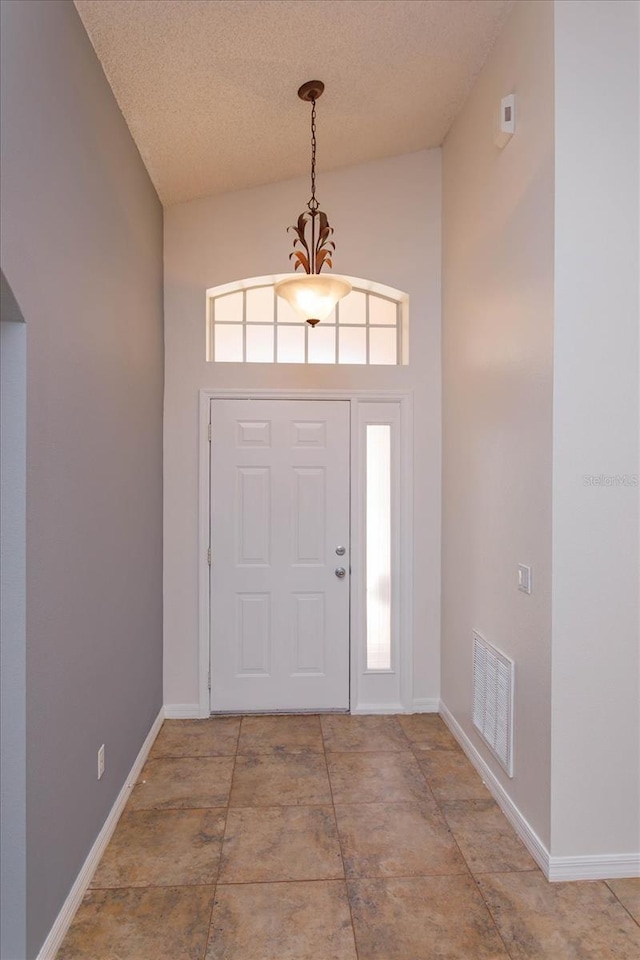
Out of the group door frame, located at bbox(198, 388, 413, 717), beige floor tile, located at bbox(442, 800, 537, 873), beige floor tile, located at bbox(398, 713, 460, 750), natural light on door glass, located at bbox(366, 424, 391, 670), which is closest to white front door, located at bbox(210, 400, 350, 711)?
door frame, located at bbox(198, 388, 413, 717)

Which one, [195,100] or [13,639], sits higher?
[195,100]

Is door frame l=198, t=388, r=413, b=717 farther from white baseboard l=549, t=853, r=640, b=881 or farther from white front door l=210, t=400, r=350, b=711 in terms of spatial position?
white baseboard l=549, t=853, r=640, b=881

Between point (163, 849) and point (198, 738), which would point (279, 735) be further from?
point (163, 849)

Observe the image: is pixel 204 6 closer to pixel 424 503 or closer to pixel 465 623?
pixel 424 503

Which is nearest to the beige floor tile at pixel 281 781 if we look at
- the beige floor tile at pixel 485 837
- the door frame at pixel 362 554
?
the beige floor tile at pixel 485 837

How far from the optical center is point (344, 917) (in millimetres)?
2125

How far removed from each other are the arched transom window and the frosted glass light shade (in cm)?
101

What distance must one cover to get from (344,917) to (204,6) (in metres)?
3.32

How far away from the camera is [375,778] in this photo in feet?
10.2

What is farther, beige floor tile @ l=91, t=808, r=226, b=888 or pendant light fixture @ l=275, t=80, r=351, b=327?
pendant light fixture @ l=275, t=80, r=351, b=327

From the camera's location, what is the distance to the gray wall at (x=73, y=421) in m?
1.81

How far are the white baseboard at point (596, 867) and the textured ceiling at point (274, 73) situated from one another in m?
3.40

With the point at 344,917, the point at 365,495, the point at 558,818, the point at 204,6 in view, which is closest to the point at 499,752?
the point at 558,818

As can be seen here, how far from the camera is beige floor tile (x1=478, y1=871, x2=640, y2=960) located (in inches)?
77.5
